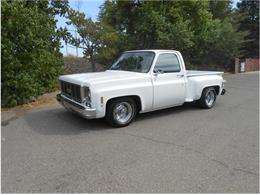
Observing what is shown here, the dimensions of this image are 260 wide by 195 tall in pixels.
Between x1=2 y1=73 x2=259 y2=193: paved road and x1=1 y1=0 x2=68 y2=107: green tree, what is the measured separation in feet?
4.84

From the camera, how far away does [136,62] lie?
7.32 metres

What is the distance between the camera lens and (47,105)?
9023 millimetres

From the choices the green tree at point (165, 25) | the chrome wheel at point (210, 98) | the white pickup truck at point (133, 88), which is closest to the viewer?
the white pickup truck at point (133, 88)

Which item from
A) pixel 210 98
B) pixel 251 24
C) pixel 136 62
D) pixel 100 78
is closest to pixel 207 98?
pixel 210 98

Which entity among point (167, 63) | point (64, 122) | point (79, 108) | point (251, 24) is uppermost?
point (251, 24)

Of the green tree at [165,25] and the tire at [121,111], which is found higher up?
the green tree at [165,25]

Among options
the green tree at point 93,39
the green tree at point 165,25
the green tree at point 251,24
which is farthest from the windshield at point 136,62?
the green tree at point 251,24

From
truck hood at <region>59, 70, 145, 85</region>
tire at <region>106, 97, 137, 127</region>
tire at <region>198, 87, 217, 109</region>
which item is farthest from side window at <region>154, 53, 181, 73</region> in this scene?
tire at <region>198, 87, 217, 109</region>

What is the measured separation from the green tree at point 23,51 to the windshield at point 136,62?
268 cm

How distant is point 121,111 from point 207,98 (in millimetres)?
3167

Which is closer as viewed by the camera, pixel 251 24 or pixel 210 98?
pixel 210 98

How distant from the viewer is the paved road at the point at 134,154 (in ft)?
12.5

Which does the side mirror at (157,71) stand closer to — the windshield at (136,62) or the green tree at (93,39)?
the windshield at (136,62)

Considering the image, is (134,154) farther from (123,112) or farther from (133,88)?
(133,88)
